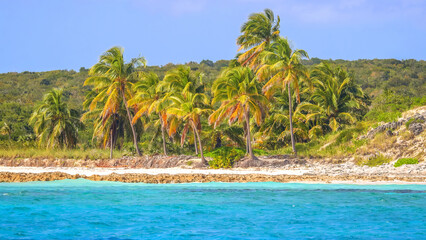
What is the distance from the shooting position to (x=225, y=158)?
26.2m

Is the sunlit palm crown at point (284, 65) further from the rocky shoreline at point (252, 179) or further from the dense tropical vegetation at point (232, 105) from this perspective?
the rocky shoreline at point (252, 179)

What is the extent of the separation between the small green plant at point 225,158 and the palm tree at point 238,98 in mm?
989

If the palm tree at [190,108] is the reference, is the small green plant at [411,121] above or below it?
below

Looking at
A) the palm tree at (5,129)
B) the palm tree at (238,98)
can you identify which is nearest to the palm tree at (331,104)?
the palm tree at (238,98)

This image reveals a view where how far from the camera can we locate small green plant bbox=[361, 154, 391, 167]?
75.3 feet

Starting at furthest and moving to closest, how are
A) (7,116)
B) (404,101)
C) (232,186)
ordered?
(7,116) → (404,101) → (232,186)

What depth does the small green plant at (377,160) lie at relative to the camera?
23.0 metres

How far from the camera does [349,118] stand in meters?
34.0

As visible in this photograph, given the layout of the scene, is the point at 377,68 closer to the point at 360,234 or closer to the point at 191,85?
the point at 191,85

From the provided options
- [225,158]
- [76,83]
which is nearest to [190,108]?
[225,158]

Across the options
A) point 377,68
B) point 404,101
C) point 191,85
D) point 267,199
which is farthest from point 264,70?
point 377,68

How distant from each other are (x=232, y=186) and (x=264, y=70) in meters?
12.7

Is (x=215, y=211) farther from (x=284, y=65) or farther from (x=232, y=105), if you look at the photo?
(x=284, y=65)

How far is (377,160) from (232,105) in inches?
335
